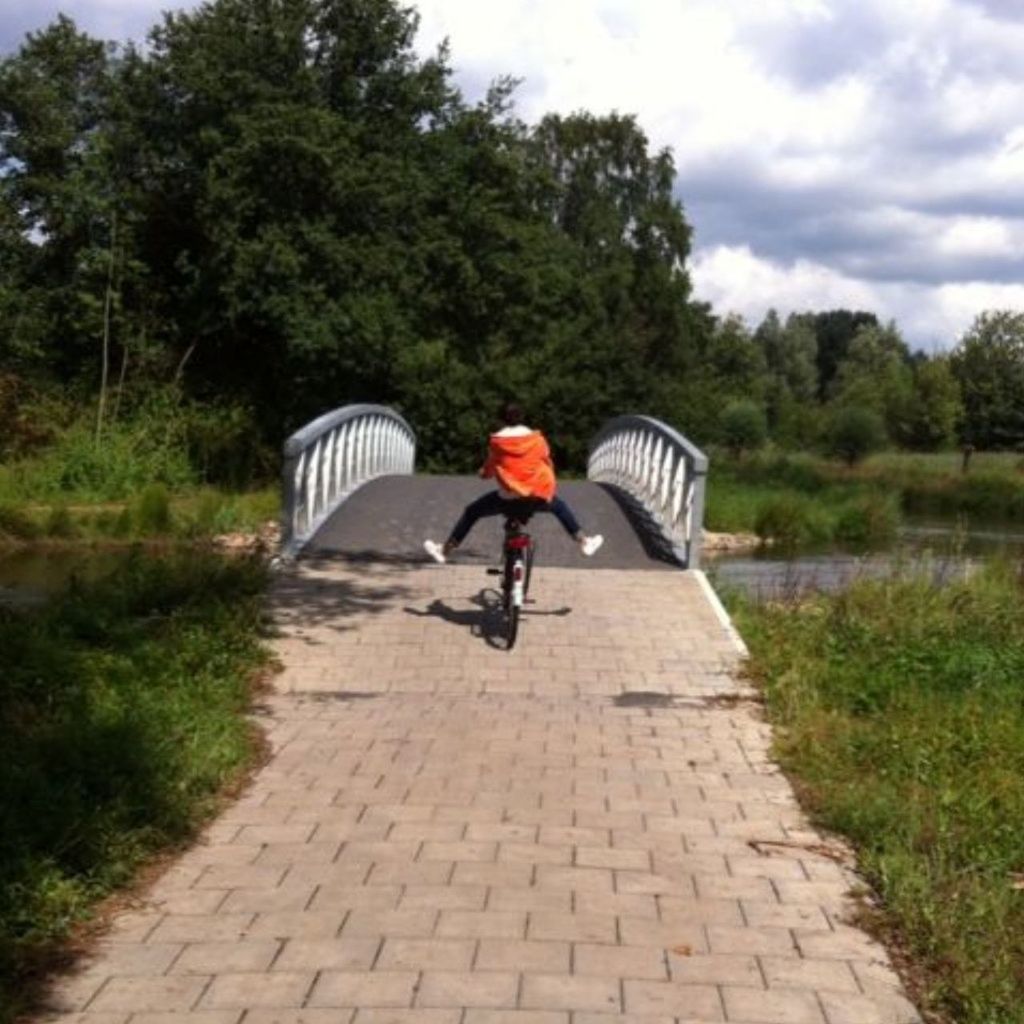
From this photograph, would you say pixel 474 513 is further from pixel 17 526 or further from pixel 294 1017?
pixel 17 526

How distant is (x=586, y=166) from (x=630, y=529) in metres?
46.1

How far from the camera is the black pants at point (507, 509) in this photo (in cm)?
1027

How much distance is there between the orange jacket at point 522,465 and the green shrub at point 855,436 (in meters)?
46.7

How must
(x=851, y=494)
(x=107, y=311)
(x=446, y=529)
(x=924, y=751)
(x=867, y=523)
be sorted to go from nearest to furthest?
(x=924, y=751) < (x=446, y=529) < (x=107, y=311) < (x=867, y=523) < (x=851, y=494)

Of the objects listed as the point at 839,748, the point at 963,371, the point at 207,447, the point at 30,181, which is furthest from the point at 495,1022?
the point at 963,371

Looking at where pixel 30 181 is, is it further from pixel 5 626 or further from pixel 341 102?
pixel 5 626

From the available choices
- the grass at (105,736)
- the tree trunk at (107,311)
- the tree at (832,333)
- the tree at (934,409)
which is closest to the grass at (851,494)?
the tree at (934,409)

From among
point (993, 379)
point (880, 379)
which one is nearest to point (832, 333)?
point (880, 379)

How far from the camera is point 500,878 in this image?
200 inches

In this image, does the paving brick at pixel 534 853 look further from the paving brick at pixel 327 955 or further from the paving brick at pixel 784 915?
the paving brick at pixel 327 955

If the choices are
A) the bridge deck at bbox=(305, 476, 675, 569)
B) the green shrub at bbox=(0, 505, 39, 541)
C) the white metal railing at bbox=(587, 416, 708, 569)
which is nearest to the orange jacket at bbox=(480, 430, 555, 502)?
the bridge deck at bbox=(305, 476, 675, 569)

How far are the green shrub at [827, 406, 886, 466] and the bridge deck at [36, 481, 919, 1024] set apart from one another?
48920mm

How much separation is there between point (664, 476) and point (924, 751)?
29.2 feet

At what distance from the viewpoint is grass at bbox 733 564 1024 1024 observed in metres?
4.55
